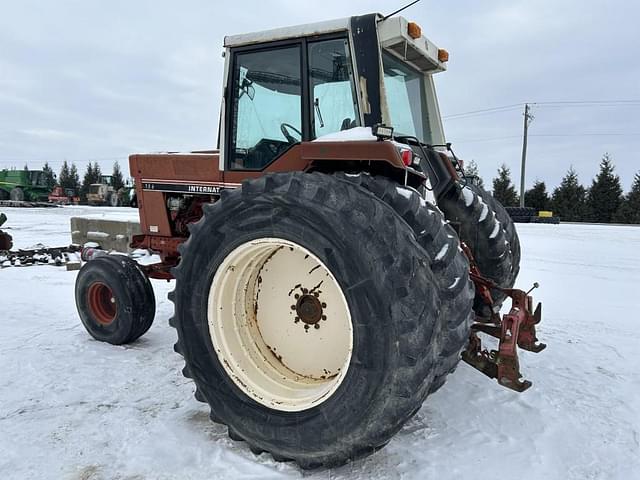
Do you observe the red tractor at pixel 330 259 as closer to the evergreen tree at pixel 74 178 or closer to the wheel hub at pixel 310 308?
the wheel hub at pixel 310 308

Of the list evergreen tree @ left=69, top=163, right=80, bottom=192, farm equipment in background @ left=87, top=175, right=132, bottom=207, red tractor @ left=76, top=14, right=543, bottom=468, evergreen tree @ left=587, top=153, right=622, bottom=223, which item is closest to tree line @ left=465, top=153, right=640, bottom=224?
evergreen tree @ left=587, top=153, right=622, bottom=223

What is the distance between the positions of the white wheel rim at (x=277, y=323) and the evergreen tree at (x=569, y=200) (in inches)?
1484

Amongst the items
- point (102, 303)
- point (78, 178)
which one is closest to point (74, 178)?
point (78, 178)

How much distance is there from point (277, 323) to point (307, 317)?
21 cm

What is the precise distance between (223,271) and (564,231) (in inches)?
550

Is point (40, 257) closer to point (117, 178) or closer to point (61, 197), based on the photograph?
point (61, 197)

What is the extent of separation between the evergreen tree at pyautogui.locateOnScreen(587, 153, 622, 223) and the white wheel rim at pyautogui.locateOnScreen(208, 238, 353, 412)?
3837 centimetres

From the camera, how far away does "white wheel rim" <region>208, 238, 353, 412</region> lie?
2592 mm

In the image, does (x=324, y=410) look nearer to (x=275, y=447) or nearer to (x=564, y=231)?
(x=275, y=447)

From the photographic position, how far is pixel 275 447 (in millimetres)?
2369

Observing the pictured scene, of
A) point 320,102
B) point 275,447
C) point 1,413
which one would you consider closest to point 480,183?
point 320,102

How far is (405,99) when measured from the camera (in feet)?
12.9

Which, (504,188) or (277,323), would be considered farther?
(504,188)

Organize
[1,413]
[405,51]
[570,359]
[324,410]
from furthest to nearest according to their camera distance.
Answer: [570,359]
[405,51]
[1,413]
[324,410]
